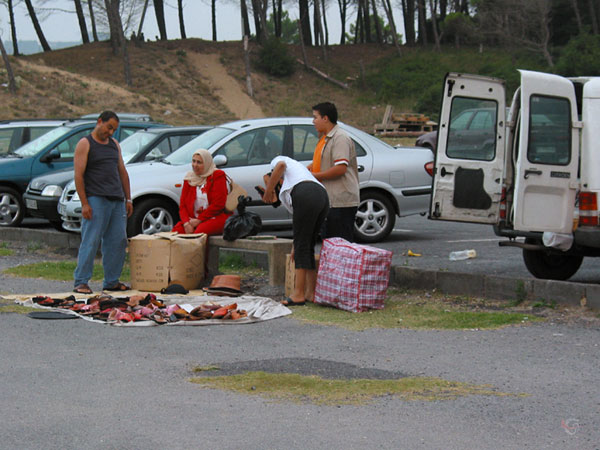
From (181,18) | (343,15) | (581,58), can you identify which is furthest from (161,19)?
(581,58)

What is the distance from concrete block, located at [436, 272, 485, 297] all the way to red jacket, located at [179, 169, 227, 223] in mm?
2809

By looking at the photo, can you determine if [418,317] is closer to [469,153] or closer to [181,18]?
[469,153]

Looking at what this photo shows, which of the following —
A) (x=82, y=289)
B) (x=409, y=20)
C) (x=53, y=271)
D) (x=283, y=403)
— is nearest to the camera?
(x=283, y=403)

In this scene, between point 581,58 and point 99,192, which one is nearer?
point 99,192

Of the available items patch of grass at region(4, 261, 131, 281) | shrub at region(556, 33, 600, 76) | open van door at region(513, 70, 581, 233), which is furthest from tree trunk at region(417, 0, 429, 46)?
open van door at region(513, 70, 581, 233)

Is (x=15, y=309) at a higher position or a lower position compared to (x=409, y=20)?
lower

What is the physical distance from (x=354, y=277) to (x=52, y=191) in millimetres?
7156

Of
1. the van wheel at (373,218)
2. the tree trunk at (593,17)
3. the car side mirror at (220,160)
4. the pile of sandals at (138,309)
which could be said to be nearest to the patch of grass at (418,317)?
the pile of sandals at (138,309)

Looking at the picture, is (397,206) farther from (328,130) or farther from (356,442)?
(356,442)

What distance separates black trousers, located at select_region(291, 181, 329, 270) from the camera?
335 inches

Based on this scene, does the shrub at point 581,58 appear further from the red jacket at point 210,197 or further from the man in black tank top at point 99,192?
the man in black tank top at point 99,192

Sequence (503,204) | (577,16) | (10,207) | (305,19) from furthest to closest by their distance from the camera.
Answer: (305,19) < (577,16) < (10,207) < (503,204)

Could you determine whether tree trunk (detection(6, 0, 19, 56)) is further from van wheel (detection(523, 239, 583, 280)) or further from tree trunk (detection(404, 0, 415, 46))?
van wheel (detection(523, 239, 583, 280))

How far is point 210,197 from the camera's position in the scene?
10.6m
